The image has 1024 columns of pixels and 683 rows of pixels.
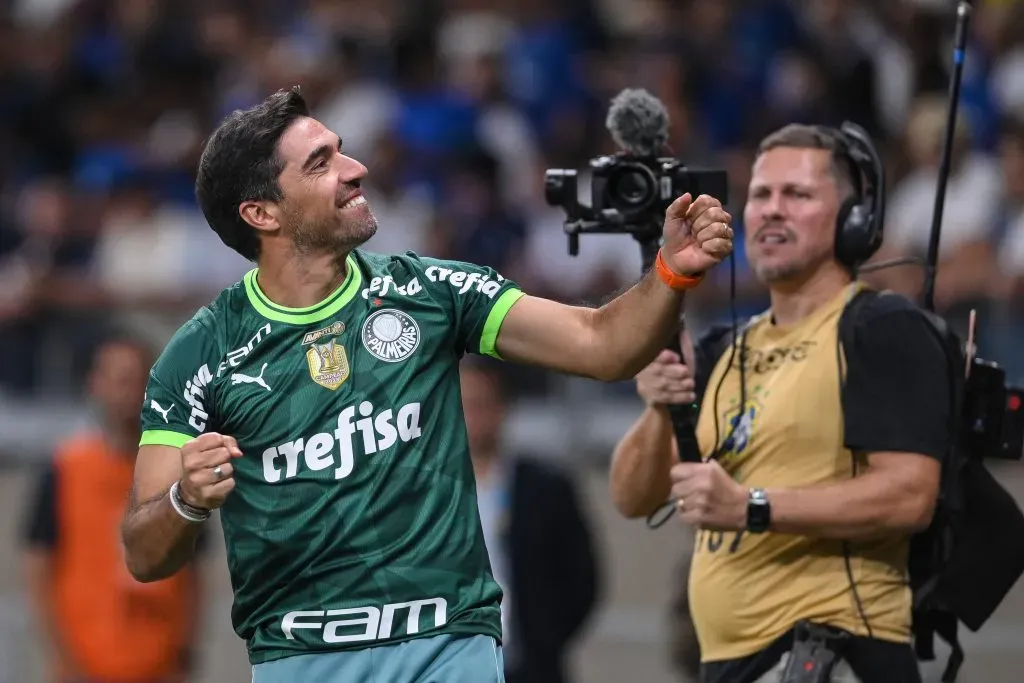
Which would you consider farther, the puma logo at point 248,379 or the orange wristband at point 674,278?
the puma logo at point 248,379

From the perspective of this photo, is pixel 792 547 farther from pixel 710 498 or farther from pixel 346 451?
pixel 346 451

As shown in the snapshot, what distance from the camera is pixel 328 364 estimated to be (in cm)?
445

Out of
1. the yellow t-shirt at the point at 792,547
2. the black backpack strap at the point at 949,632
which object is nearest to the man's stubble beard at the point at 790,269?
the yellow t-shirt at the point at 792,547

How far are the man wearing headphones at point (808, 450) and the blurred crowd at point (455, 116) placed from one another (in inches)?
124

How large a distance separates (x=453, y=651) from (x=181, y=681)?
388cm

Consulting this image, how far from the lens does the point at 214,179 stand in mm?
4609

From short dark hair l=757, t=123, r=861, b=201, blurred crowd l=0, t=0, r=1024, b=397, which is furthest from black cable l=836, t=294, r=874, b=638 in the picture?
blurred crowd l=0, t=0, r=1024, b=397

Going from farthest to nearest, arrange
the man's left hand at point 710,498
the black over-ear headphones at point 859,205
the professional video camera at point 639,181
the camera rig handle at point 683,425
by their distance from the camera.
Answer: the black over-ear headphones at point 859,205, the camera rig handle at point 683,425, the man's left hand at point 710,498, the professional video camera at point 639,181

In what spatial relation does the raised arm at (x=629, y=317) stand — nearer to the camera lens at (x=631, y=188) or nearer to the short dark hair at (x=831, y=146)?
the camera lens at (x=631, y=188)

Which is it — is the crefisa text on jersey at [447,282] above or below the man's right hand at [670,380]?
above

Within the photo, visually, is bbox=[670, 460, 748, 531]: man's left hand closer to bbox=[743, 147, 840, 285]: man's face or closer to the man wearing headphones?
the man wearing headphones

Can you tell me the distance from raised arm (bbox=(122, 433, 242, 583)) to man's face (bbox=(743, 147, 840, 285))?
1.81m

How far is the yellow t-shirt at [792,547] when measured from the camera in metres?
5.17

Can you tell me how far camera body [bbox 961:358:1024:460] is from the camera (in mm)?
5297
